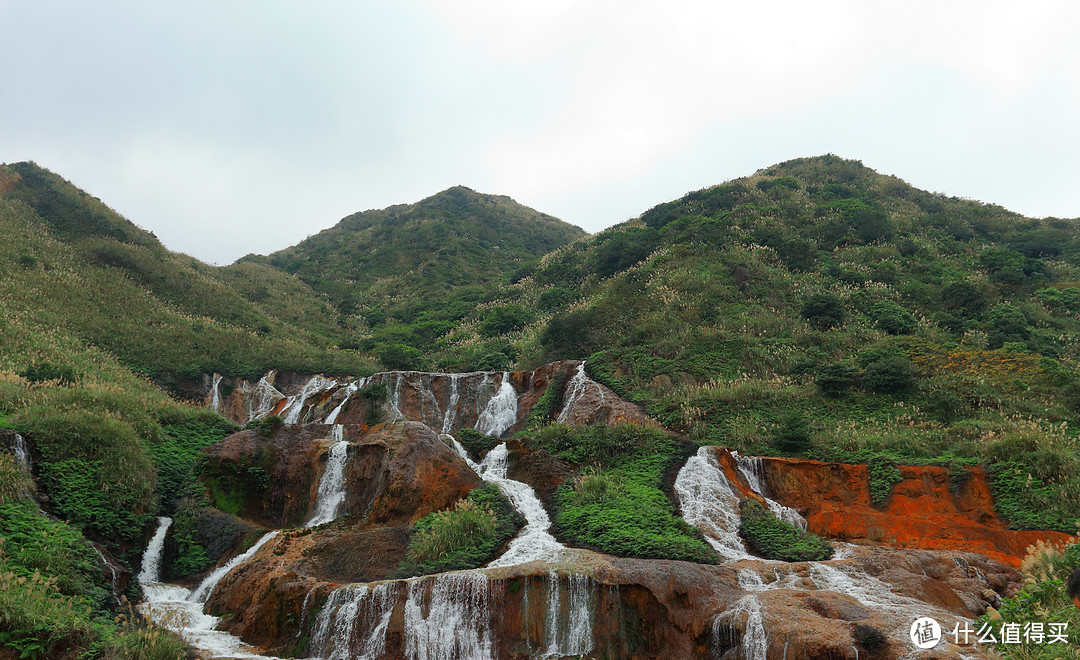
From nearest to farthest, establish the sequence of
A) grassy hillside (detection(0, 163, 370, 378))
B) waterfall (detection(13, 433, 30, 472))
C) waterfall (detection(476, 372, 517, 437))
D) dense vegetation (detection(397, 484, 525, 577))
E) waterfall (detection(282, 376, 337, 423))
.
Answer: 1. dense vegetation (detection(397, 484, 525, 577))
2. waterfall (detection(13, 433, 30, 472))
3. waterfall (detection(476, 372, 517, 437))
4. waterfall (detection(282, 376, 337, 423))
5. grassy hillside (detection(0, 163, 370, 378))

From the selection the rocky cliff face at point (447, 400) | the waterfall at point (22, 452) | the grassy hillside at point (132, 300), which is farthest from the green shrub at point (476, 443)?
the grassy hillside at point (132, 300)

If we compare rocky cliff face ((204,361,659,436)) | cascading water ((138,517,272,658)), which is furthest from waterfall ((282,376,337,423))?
cascading water ((138,517,272,658))

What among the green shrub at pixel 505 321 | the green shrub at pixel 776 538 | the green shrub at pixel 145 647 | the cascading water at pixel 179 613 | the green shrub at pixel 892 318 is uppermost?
the green shrub at pixel 505 321

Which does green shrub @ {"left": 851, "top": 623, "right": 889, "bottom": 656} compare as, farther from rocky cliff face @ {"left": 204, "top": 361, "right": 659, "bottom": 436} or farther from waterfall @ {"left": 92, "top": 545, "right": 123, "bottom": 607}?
waterfall @ {"left": 92, "top": 545, "right": 123, "bottom": 607}

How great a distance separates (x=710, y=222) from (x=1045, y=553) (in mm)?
34222

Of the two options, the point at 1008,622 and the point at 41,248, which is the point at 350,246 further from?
the point at 1008,622

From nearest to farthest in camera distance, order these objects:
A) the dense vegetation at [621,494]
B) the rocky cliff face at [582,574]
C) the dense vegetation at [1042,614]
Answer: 1. the dense vegetation at [1042,614]
2. the rocky cliff face at [582,574]
3. the dense vegetation at [621,494]

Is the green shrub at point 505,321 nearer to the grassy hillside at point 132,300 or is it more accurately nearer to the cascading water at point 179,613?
the grassy hillside at point 132,300

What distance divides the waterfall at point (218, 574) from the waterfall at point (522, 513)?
6.31m

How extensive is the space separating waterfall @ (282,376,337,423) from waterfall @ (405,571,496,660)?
1770 cm

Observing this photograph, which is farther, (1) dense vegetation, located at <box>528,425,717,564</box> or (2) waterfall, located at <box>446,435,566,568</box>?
(1) dense vegetation, located at <box>528,425,717,564</box>

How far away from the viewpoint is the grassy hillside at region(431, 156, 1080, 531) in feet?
57.3

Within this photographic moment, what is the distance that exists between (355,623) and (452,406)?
15.9 metres

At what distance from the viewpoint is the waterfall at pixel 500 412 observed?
2461cm
